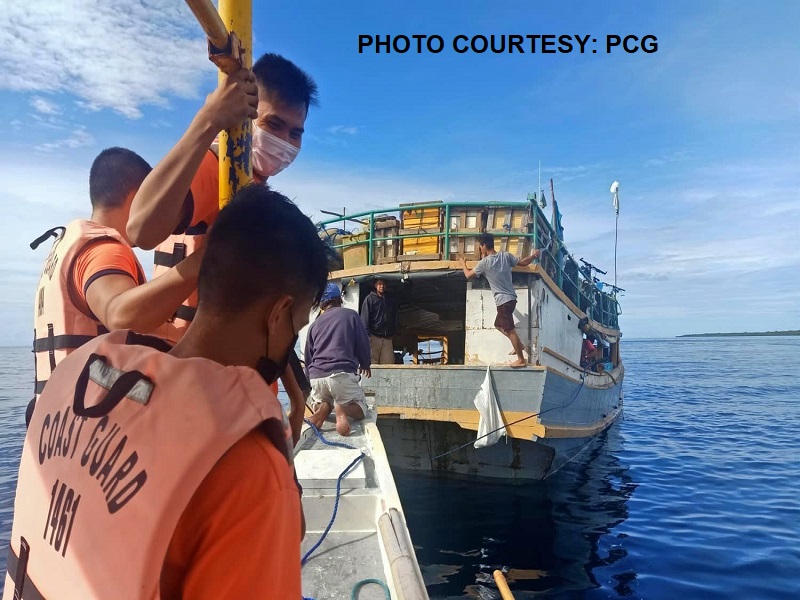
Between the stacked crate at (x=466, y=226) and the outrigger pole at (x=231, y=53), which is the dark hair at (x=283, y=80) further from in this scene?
the stacked crate at (x=466, y=226)

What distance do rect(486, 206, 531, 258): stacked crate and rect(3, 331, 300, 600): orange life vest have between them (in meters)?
8.53

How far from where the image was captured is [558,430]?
29.1 feet

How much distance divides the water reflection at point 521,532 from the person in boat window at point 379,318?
257 centimetres

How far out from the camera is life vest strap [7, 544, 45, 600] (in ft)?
3.83

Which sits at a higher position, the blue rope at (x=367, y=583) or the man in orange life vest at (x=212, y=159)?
the man in orange life vest at (x=212, y=159)

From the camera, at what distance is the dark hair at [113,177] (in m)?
2.37

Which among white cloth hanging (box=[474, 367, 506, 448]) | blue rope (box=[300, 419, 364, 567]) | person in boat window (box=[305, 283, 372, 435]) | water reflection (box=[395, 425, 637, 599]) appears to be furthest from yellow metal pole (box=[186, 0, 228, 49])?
white cloth hanging (box=[474, 367, 506, 448])

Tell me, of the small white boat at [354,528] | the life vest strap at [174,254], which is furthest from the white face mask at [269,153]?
the small white boat at [354,528]

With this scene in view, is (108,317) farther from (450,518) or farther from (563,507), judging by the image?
(563,507)

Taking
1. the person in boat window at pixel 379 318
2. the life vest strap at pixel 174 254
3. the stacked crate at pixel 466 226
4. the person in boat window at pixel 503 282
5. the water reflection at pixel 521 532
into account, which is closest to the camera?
the life vest strap at pixel 174 254

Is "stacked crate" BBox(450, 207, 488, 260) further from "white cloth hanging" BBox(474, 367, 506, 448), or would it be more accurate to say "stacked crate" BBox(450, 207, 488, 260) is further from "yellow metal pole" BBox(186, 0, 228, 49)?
"yellow metal pole" BBox(186, 0, 228, 49)

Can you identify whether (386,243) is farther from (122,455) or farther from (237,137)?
(122,455)

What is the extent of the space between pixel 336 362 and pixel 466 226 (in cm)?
475

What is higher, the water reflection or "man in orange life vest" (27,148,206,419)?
"man in orange life vest" (27,148,206,419)
